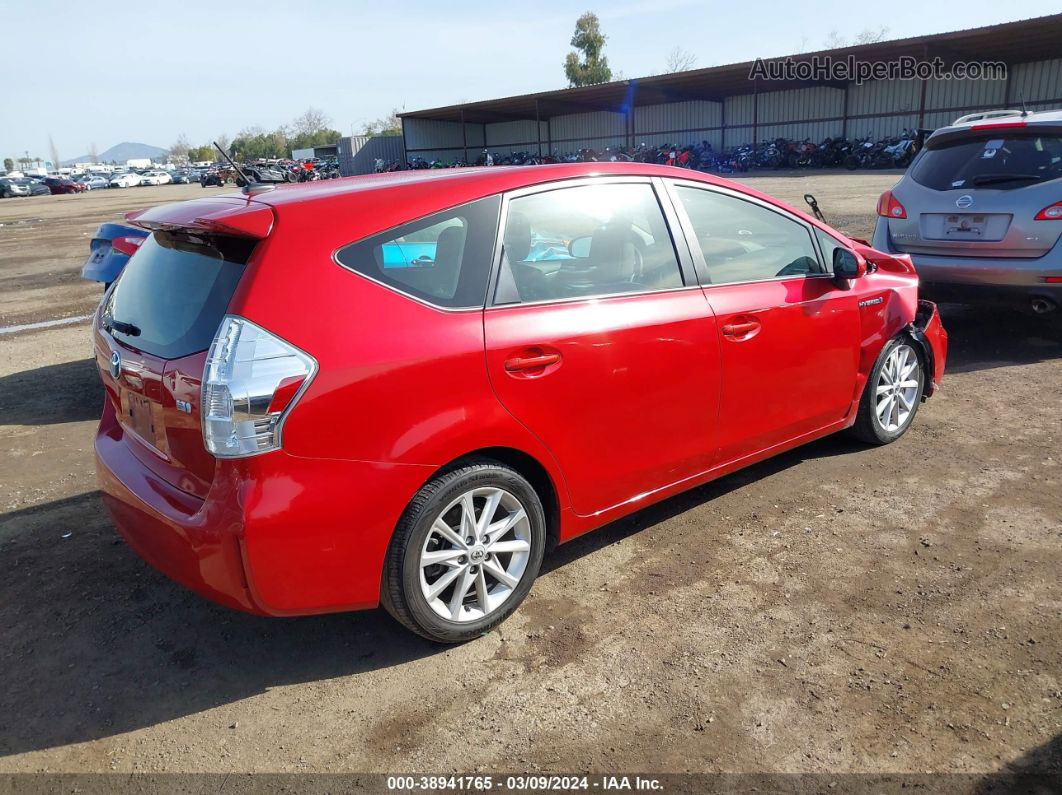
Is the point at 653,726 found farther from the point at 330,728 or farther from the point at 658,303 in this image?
the point at 658,303

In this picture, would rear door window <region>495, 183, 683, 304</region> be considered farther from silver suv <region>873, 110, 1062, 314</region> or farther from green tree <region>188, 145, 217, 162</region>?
green tree <region>188, 145, 217, 162</region>

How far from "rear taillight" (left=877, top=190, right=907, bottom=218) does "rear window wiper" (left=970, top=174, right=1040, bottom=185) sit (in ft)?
1.93

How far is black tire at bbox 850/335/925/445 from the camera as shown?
4496 mm

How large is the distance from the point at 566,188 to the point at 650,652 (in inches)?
73.1

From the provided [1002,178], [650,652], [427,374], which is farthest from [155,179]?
[650,652]

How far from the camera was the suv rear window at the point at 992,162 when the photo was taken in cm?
595

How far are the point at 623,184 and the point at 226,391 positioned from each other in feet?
6.31

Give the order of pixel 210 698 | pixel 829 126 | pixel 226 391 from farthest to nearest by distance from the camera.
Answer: pixel 829 126
pixel 210 698
pixel 226 391

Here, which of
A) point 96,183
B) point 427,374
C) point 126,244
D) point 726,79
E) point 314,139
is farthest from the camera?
point 314,139

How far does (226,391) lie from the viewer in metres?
2.42

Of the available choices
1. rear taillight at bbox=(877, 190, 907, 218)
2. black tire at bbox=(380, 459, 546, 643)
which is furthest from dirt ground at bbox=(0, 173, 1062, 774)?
rear taillight at bbox=(877, 190, 907, 218)

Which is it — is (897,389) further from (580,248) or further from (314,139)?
(314,139)

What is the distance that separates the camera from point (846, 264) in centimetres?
405

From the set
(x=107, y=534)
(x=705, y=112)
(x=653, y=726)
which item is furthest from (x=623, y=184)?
(x=705, y=112)
